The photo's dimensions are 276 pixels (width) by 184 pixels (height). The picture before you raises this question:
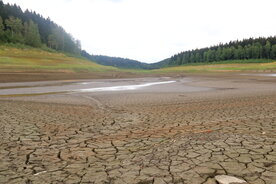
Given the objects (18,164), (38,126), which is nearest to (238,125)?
(18,164)

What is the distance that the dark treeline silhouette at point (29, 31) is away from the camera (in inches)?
2517

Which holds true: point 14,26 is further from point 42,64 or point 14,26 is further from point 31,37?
point 42,64

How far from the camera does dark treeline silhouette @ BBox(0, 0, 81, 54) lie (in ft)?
210

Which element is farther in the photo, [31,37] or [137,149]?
[31,37]

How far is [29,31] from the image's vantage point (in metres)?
68.2

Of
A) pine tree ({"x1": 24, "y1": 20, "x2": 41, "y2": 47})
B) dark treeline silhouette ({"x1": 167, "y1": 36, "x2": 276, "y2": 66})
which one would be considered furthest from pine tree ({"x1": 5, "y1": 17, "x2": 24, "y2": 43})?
dark treeline silhouette ({"x1": 167, "y1": 36, "x2": 276, "y2": 66})

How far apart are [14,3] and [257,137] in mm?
115177

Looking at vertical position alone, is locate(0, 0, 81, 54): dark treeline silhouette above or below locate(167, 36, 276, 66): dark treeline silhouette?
above

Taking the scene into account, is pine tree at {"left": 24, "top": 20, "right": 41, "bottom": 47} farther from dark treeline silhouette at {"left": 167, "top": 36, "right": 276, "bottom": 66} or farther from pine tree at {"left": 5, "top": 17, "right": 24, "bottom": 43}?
dark treeline silhouette at {"left": 167, "top": 36, "right": 276, "bottom": 66}

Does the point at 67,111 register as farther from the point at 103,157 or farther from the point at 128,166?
the point at 128,166

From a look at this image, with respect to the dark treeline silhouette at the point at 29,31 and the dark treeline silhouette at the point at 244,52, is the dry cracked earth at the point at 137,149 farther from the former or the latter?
the dark treeline silhouette at the point at 244,52

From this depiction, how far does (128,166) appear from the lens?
2.97 meters


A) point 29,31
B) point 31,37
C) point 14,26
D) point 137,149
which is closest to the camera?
point 137,149

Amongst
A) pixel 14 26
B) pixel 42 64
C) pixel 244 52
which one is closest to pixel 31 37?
pixel 14 26
